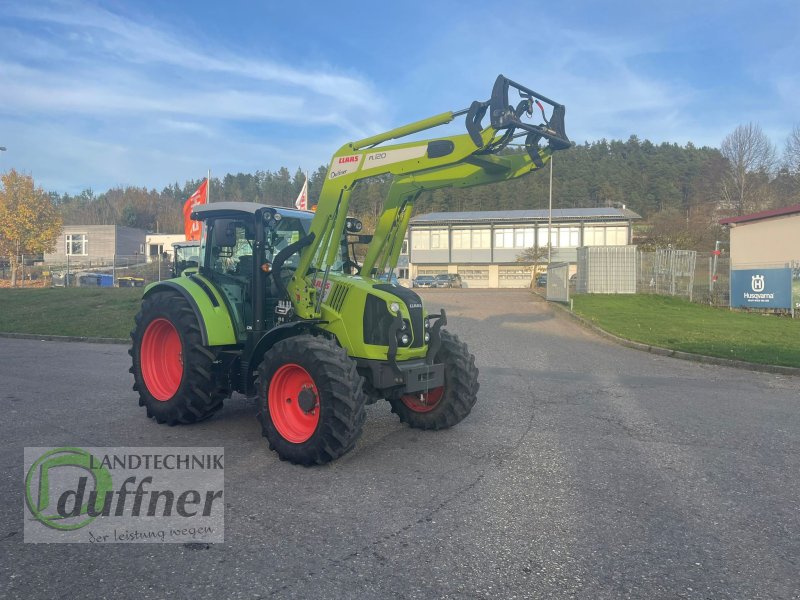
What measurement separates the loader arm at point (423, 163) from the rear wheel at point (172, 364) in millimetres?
1217

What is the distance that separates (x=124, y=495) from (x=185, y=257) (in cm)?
440

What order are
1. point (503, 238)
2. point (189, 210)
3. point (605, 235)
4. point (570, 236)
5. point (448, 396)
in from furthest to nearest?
point (503, 238), point (570, 236), point (605, 235), point (189, 210), point (448, 396)

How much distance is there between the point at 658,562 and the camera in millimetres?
3766

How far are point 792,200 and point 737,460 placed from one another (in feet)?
161

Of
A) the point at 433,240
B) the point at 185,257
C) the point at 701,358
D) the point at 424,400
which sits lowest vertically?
the point at 701,358

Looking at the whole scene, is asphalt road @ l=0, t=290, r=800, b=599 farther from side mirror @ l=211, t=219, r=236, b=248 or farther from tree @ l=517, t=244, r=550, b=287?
tree @ l=517, t=244, r=550, b=287

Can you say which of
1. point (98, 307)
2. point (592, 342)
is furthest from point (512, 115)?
point (98, 307)

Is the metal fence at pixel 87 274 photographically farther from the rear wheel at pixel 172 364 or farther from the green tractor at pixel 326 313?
the green tractor at pixel 326 313

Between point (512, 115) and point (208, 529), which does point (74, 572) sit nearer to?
point (208, 529)

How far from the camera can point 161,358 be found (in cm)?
748

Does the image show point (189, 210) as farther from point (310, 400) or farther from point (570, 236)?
point (570, 236)

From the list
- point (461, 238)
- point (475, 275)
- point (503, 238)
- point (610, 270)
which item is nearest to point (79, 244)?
point (461, 238)

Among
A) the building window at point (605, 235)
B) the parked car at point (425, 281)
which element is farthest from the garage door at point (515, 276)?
the parked car at point (425, 281)

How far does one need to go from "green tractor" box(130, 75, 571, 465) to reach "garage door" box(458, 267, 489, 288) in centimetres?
5689
